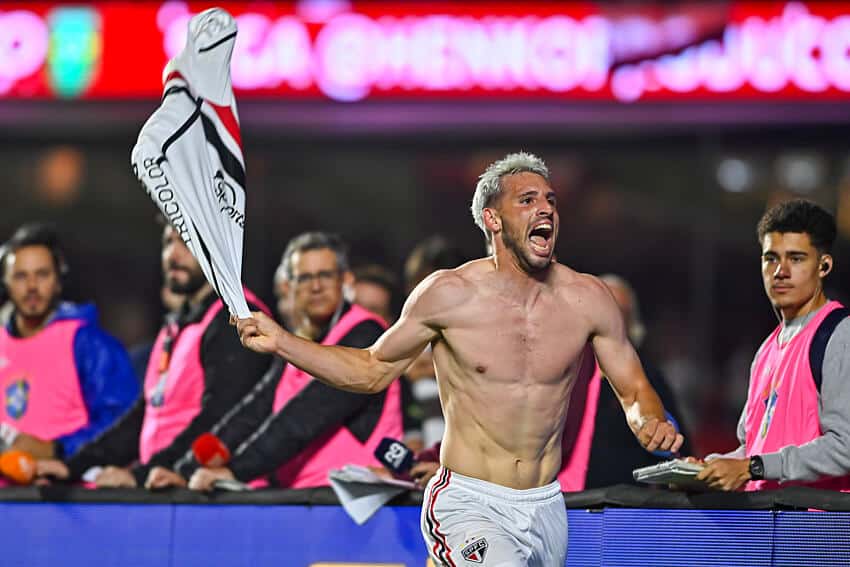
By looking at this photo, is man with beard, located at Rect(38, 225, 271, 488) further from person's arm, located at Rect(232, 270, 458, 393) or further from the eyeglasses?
person's arm, located at Rect(232, 270, 458, 393)

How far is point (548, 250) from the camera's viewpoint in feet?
16.7

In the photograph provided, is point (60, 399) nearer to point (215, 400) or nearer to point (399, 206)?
point (215, 400)

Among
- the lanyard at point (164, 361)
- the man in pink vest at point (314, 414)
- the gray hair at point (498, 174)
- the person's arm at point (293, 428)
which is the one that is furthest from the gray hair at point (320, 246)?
the gray hair at point (498, 174)

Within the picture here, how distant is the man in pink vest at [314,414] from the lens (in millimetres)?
6457

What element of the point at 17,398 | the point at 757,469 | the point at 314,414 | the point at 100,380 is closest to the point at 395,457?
the point at 314,414

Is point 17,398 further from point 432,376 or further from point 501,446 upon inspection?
point 501,446

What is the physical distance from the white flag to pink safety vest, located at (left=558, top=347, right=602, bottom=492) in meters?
1.81

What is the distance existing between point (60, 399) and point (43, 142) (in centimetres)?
607

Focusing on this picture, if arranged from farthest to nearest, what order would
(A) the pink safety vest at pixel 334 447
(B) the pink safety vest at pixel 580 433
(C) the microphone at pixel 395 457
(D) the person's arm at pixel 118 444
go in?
(D) the person's arm at pixel 118 444
(A) the pink safety vest at pixel 334 447
(B) the pink safety vest at pixel 580 433
(C) the microphone at pixel 395 457

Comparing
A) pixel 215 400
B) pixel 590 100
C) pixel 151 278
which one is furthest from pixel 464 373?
pixel 151 278

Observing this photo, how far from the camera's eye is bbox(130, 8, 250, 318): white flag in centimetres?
515

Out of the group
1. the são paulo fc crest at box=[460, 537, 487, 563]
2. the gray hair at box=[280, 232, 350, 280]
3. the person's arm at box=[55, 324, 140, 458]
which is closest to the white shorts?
the são paulo fc crest at box=[460, 537, 487, 563]

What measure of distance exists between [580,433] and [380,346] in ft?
4.94

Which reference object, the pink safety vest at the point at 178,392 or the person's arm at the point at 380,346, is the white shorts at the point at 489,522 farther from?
the pink safety vest at the point at 178,392
